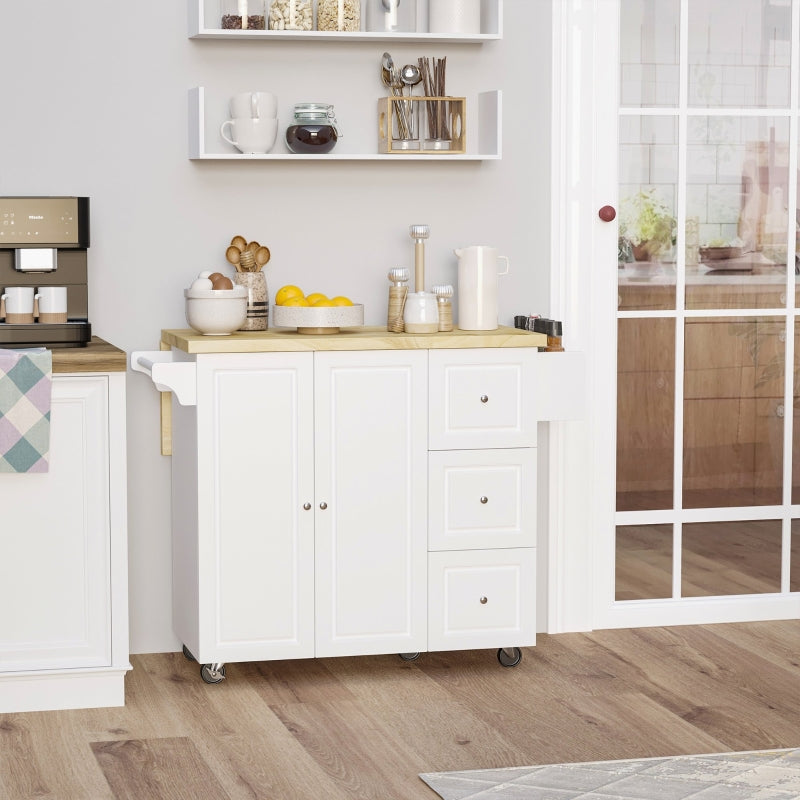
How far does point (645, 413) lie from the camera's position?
381 cm

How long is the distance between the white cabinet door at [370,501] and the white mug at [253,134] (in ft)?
1.98

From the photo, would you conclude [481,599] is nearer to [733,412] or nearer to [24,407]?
[733,412]

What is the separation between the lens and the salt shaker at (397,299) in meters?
3.42

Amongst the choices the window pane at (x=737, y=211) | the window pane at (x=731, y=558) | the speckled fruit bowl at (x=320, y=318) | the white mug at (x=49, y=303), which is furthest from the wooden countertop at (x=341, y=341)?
the window pane at (x=731, y=558)

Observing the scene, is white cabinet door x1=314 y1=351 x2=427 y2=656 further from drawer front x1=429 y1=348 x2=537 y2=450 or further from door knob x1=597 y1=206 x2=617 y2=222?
door knob x1=597 y1=206 x2=617 y2=222

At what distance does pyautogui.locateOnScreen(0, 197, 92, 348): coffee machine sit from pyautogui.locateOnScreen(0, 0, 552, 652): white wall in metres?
0.18

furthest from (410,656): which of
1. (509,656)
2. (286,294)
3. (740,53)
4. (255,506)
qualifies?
(740,53)

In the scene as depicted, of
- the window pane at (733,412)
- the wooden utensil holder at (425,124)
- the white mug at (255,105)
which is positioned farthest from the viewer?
the window pane at (733,412)

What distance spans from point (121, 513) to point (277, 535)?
0.39 metres

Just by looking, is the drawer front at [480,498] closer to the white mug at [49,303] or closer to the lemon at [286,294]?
the lemon at [286,294]

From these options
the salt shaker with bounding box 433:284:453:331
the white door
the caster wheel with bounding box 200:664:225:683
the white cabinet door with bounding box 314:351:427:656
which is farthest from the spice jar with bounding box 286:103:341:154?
the caster wheel with bounding box 200:664:225:683

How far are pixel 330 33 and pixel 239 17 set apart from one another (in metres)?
0.23

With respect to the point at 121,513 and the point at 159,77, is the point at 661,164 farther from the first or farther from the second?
the point at 121,513

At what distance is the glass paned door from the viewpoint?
3.74 m
